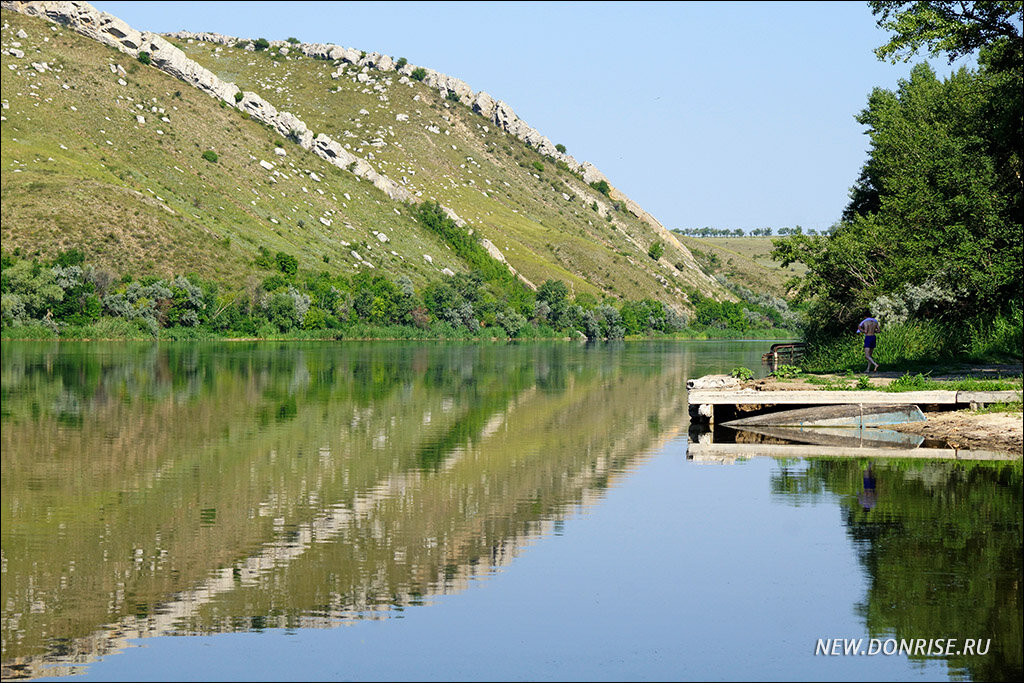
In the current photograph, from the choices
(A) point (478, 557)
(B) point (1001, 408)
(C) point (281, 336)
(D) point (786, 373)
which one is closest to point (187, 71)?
(C) point (281, 336)

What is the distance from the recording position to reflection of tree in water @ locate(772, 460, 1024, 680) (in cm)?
1188

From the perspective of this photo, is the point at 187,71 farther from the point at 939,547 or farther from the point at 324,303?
the point at 939,547

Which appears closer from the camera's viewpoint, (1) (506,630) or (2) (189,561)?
(1) (506,630)

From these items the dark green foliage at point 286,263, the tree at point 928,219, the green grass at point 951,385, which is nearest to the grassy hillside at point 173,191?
the dark green foliage at point 286,263

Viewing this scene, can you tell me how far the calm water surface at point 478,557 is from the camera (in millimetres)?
11125

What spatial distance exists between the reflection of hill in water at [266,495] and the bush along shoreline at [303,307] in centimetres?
5802

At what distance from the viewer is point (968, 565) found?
1453cm

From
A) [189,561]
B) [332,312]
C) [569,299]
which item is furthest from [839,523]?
[569,299]

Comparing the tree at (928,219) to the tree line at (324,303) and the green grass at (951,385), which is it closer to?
the green grass at (951,385)

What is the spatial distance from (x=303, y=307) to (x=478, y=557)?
4078 inches

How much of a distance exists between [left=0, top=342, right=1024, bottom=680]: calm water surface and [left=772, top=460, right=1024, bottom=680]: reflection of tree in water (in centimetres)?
5

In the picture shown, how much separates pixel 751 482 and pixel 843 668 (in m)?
11.7

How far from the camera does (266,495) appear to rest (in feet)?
64.7

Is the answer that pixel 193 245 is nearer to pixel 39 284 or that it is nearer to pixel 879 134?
pixel 39 284
